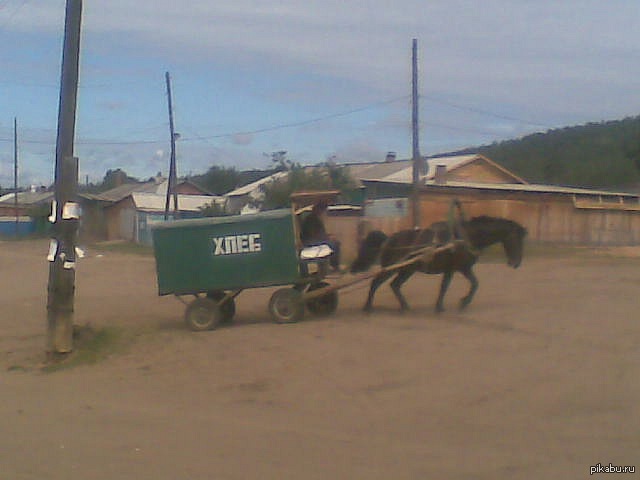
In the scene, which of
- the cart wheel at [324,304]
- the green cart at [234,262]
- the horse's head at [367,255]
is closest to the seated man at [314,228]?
the green cart at [234,262]

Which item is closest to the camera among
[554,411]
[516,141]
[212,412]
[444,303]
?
[554,411]

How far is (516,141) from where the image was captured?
9138 centimetres

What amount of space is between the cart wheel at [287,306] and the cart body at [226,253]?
34 cm

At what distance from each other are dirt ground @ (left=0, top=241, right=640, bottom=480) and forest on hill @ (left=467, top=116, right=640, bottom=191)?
56.5 m

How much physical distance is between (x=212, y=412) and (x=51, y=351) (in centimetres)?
469

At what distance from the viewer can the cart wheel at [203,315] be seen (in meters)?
14.8

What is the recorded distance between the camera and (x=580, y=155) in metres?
77.6

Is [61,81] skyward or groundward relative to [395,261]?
skyward

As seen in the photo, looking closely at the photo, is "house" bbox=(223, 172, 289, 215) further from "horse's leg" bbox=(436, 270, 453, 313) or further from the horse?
"horse's leg" bbox=(436, 270, 453, 313)

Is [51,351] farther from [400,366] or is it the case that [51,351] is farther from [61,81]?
[400,366]

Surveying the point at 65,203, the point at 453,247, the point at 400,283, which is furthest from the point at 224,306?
the point at 453,247

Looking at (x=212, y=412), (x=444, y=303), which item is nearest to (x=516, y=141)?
(x=444, y=303)

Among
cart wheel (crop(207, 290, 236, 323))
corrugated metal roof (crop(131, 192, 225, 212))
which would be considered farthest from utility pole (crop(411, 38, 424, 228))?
corrugated metal roof (crop(131, 192, 225, 212))

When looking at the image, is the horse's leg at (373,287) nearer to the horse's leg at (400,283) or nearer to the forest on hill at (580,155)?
the horse's leg at (400,283)
